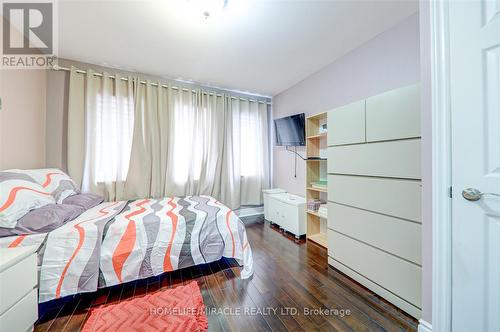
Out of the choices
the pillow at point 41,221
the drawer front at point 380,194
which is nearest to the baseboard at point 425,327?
the drawer front at point 380,194

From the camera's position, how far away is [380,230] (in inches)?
64.8

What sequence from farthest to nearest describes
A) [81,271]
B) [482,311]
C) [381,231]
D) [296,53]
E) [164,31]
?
[296,53] → [164,31] → [381,231] → [81,271] → [482,311]

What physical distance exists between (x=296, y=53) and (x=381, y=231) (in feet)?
7.46

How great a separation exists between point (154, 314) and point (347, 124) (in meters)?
2.40

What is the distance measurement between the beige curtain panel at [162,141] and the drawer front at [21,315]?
1.66 metres

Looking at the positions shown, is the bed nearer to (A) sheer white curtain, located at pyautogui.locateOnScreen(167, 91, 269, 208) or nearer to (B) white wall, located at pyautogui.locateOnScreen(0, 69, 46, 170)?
(B) white wall, located at pyautogui.locateOnScreen(0, 69, 46, 170)

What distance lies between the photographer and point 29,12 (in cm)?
182

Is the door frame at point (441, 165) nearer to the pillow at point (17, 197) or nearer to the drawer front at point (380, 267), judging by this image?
the drawer front at point (380, 267)

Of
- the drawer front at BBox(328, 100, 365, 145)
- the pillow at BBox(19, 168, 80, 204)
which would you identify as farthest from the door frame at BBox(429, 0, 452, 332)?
the pillow at BBox(19, 168, 80, 204)

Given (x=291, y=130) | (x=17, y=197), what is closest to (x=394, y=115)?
(x=291, y=130)

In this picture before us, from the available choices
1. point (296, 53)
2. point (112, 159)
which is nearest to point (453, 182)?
point (296, 53)

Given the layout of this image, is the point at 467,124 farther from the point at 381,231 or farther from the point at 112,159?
the point at 112,159

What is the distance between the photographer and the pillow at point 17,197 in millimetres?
1396

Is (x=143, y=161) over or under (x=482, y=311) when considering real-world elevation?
over
